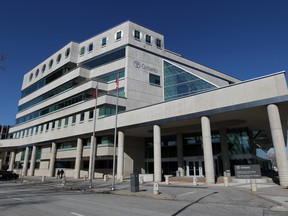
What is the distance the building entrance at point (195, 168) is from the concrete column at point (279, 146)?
15.7 m

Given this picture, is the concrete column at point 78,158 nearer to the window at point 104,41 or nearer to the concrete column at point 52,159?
the concrete column at point 52,159

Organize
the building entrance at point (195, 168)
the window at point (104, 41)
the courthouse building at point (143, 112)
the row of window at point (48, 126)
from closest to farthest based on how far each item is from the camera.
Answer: the courthouse building at point (143, 112), the building entrance at point (195, 168), the row of window at point (48, 126), the window at point (104, 41)

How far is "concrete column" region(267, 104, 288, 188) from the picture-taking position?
1972cm

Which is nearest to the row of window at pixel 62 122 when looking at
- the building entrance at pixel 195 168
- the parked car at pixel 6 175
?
the parked car at pixel 6 175

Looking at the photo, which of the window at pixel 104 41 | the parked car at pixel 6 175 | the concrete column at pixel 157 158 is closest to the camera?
the concrete column at pixel 157 158

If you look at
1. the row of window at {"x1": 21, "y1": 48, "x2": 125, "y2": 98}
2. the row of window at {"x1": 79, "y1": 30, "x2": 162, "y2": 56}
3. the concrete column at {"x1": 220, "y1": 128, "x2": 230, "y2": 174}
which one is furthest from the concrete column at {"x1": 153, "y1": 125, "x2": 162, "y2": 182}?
the row of window at {"x1": 79, "y1": 30, "x2": 162, "y2": 56}

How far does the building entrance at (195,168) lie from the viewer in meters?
35.2

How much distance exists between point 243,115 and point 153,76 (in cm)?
2138

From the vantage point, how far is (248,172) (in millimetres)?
22812

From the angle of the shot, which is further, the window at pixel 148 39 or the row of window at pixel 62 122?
the window at pixel 148 39

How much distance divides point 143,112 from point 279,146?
54.9 feet

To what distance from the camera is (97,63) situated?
46625 millimetres

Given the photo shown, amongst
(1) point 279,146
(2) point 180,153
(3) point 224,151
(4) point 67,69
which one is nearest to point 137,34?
(4) point 67,69

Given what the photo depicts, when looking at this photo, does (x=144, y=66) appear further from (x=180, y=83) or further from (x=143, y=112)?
(x=143, y=112)
